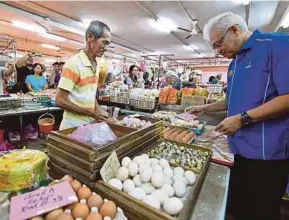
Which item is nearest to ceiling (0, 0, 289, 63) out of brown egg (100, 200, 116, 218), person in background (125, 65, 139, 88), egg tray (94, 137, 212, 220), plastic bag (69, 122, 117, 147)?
person in background (125, 65, 139, 88)

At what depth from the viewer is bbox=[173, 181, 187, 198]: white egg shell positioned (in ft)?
3.11

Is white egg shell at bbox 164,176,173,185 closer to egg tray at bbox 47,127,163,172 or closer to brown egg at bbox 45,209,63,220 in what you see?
egg tray at bbox 47,127,163,172

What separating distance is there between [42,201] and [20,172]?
0.81 feet

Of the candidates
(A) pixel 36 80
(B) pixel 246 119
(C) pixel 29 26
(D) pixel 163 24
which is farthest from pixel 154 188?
(C) pixel 29 26

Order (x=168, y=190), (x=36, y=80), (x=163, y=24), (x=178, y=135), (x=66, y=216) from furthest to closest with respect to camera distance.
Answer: (x=163, y=24)
(x=36, y=80)
(x=178, y=135)
(x=168, y=190)
(x=66, y=216)

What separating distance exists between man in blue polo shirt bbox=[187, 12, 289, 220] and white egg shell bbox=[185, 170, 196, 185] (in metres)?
0.46

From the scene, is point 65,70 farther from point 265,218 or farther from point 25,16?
point 25,16

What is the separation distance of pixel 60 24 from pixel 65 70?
6.64 meters

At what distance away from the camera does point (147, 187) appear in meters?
0.96

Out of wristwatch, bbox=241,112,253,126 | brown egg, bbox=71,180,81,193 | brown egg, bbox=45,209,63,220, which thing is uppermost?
wristwatch, bbox=241,112,253,126

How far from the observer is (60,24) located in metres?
7.32

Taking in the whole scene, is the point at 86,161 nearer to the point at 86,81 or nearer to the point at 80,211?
the point at 80,211

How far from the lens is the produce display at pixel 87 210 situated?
2.44 feet

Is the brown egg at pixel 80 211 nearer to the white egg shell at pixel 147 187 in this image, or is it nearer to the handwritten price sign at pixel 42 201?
the handwritten price sign at pixel 42 201
